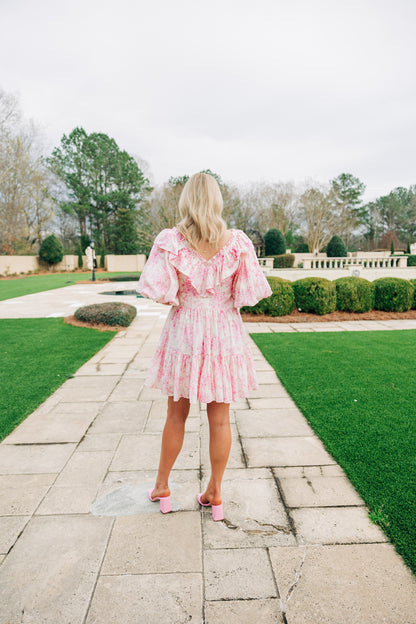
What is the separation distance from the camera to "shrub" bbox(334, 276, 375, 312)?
7.59 m

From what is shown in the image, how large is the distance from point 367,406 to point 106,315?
536cm

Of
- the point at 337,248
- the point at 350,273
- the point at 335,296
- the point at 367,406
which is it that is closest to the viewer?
the point at 367,406

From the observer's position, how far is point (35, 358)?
183 inches

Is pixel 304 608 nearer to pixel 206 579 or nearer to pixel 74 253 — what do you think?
pixel 206 579

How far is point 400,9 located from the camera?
526cm

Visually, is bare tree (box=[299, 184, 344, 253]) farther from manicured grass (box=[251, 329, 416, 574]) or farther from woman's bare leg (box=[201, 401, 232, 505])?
woman's bare leg (box=[201, 401, 232, 505])

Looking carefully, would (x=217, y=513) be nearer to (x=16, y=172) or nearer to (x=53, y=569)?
(x=53, y=569)

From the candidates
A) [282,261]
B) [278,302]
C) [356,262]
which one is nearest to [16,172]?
[282,261]

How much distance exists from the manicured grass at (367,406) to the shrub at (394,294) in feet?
7.38

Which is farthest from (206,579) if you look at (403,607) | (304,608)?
(403,607)

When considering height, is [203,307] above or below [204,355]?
above

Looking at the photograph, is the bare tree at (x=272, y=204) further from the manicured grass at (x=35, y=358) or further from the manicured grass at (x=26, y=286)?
the manicured grass at (x=35, y=358)

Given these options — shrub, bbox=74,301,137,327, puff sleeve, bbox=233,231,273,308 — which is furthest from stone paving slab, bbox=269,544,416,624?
shrub, bbox=74,301,137,327

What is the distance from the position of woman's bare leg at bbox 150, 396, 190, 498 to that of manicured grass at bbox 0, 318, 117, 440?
5.22ft
